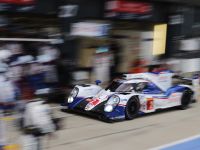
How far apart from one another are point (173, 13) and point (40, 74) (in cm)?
855

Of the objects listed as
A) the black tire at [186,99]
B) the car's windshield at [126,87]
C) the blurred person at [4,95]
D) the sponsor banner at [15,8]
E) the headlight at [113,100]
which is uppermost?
the sponsor banner at [15,8]

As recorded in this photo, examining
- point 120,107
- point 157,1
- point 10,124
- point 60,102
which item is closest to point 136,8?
point 157,1

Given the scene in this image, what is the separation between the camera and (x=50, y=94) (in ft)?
39.9

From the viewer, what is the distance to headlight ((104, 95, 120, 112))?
33.4 feet

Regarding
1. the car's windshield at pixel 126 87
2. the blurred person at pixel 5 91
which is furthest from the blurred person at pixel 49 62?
the blurred person at pixel 5 91

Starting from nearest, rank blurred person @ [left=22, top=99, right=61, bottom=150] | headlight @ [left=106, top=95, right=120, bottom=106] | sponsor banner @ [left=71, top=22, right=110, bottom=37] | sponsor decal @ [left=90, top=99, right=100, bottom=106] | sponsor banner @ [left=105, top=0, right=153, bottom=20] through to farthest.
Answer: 1. blurred person @ [left=22, top=99, right=61, bottom=150]
2. headlight @ [left=106, top=95, right=120, bottom=106]
3. sponsor decal @ [left=90, top=99, right=100, bottom=106]
4. sponsor banner @ [left=71, top=22, right=110, bottom=37]
5. sponsor banner @ [left=105, top=0, right=153, bottom=20]

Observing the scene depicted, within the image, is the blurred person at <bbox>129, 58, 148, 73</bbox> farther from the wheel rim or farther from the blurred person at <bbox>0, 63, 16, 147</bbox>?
the blurred person at <bbox>0, 63, 16, 147</bbox>

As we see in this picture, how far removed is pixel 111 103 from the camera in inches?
404

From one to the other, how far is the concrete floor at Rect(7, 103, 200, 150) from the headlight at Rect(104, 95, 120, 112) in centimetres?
35

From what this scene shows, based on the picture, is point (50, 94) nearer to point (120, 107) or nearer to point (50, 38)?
point (50, 38)

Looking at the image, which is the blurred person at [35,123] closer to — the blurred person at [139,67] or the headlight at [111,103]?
the headlight at [111,103]

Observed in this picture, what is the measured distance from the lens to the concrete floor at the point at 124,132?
27.5 ft

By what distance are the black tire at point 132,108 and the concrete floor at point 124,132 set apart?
0.48ft

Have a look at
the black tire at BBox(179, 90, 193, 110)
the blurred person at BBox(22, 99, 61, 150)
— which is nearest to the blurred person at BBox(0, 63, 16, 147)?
the blurred person at BBox(22, 99, 61, 150)
